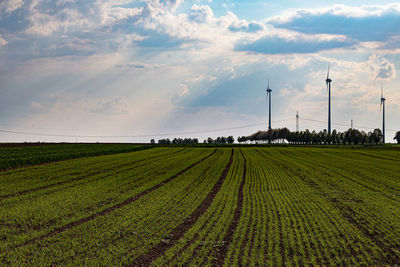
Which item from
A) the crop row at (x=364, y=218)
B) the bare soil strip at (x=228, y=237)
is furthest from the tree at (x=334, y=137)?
the bare soil strip at (x=228, y=237)

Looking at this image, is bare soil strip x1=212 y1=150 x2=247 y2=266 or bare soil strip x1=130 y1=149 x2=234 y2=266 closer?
bare soil strip x1=212 y1=150 x2=247 y2=266

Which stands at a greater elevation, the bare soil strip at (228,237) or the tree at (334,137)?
the tree at (334,137)

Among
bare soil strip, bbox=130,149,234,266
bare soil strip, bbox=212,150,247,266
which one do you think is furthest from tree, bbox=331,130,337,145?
bare soil strip, bbox=212,150,247,266

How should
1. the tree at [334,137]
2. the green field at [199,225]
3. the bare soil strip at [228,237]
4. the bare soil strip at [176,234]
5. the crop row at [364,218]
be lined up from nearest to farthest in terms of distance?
the bare soil strip at [228,237] → the bare soil strip at [176,234] → the green field at [199,225] → the crop row at [364,218] → the tree at [334,137]

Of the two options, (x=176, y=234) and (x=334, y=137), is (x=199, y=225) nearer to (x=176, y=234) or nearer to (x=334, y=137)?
(x=176, y=234)

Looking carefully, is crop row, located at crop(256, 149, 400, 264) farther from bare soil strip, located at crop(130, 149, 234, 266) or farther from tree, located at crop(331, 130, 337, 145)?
tree, located at crop(331, 130, 337, 145)

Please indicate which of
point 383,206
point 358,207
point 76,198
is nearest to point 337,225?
point 358,207

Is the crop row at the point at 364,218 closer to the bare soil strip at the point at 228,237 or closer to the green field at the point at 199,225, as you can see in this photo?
the green field at the point at 199,225

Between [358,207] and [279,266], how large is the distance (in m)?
9.79

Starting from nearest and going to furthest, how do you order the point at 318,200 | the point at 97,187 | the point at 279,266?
the point at 279,266 < the point at 318,200 < the point at 97,187

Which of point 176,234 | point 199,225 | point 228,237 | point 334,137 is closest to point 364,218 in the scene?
point 228,237

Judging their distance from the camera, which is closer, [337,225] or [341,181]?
[337,225]

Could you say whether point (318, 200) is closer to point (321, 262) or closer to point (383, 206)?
point (383, 206)

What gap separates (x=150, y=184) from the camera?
25.2 metres
